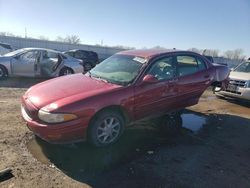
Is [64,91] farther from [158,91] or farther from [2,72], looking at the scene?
[2,72]

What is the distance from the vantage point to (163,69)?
5.96 metres

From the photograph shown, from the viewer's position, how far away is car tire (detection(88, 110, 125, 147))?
4738 mm

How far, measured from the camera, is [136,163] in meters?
4.46

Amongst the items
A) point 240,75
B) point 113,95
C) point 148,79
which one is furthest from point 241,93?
point 113,95

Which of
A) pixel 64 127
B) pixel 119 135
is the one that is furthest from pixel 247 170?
pixel 64 127

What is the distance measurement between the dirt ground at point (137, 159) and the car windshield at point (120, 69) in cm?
117

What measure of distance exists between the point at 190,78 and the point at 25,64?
7.57 m

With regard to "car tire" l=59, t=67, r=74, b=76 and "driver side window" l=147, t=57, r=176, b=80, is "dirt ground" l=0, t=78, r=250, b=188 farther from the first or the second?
"car tire" l=59, t=67, r=74, b=76

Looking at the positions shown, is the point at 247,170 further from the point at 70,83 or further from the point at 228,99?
the point at 228,99

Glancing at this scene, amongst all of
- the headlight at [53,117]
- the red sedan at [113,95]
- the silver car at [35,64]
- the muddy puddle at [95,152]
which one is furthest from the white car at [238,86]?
the silver car at [35,64]

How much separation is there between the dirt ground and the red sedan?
1.27ft

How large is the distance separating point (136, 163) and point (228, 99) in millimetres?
6933

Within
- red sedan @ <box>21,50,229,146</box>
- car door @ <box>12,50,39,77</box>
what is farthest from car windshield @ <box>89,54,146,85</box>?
car door @ <box>12,50,39,77</box>

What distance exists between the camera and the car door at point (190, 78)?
248 inches
